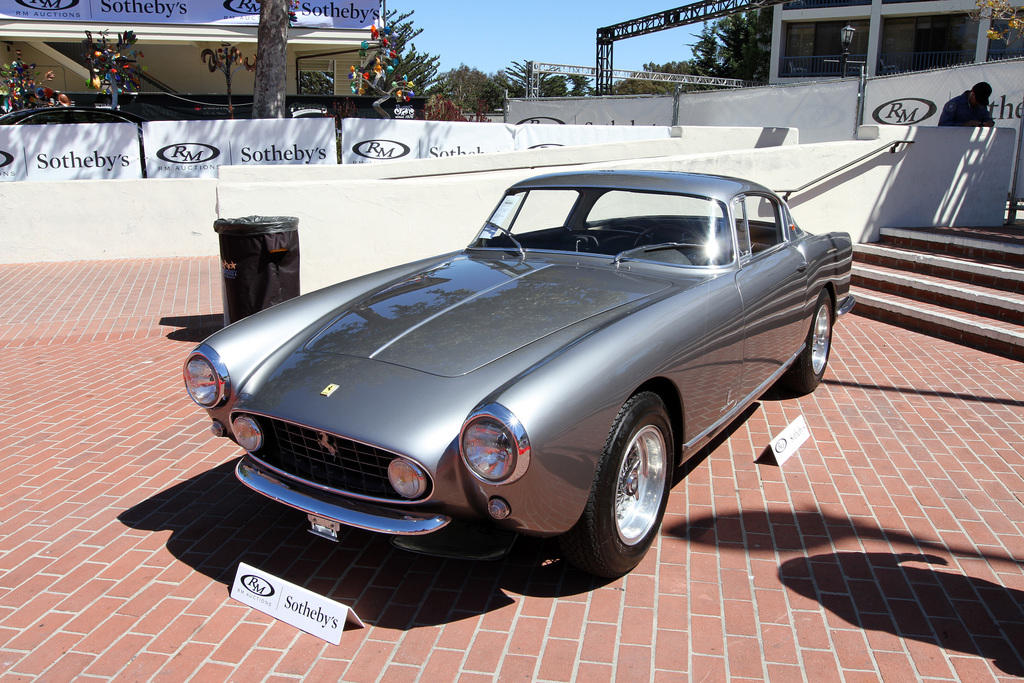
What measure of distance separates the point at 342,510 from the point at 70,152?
10.2 metres

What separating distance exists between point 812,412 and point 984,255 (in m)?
4.16

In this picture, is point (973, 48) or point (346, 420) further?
point (973, 48)

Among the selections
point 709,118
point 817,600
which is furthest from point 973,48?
point 817,600

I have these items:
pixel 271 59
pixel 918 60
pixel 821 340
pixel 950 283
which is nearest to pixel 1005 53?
pixel 918 60

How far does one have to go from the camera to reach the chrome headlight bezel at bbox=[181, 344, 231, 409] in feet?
10.6

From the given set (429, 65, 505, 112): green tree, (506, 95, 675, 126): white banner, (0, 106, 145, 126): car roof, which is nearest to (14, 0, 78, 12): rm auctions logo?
(0, 106, 145, 126): car roof

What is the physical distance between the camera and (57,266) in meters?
9.38

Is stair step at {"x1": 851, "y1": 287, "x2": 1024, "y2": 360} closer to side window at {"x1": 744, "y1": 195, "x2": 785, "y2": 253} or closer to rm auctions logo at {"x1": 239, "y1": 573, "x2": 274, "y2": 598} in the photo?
side window at {"x1": 744, "y1": 195, "x2": 785, "y2": 253}

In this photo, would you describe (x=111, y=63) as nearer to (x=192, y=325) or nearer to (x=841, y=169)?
(x=192, y=325)

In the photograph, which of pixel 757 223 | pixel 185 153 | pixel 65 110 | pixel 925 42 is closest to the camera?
pixel 757 223

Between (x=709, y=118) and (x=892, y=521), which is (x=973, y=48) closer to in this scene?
(x=709, y=118)

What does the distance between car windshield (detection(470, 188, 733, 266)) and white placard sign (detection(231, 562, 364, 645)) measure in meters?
2.20

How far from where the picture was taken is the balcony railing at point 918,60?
1336 inches

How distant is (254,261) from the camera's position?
5672 mm
